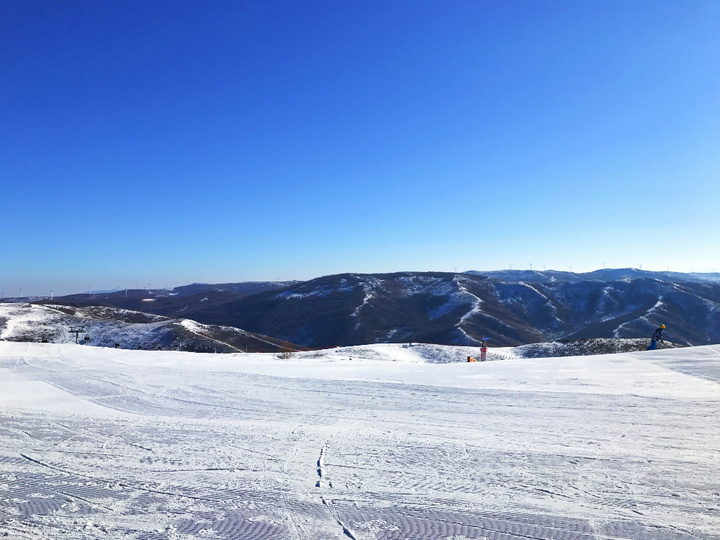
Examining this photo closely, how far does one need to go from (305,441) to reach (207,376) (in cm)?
657

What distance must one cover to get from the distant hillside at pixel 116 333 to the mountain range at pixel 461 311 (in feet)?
83.2

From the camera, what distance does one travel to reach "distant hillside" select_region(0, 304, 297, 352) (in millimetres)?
44594

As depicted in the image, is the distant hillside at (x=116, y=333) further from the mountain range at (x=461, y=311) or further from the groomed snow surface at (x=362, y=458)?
the groomed snow surface at (x=362, y=458)

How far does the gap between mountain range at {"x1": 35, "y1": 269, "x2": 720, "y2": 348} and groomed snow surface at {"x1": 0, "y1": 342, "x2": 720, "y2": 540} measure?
60.2 metres

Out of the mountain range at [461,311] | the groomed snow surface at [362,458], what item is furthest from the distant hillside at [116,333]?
the groomed snow surface at [362,458]

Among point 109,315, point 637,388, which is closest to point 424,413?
point 637,388

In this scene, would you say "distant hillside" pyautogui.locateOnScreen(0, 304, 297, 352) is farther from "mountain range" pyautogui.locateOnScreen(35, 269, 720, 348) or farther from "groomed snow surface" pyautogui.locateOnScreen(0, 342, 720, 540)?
"groomed snow surface" pyautogui.locateOnScreen(0, 342, 720, 540)

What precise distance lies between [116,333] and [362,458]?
51172 millimetres

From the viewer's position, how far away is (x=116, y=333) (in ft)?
158

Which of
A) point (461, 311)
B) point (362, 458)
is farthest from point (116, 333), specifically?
point (461, 311)

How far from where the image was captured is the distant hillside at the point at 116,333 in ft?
146

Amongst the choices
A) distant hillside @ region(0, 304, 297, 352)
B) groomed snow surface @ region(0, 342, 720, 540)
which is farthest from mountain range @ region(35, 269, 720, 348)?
groomed snow surface @ region(0, 342, 720, 540)

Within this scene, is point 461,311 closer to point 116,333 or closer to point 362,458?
point 116,333

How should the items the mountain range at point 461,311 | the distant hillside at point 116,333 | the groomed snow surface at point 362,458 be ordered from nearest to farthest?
the groomed snow surface at point 362,458 → the distant hillside at point 116,333 → the mountain range at point 461,311
